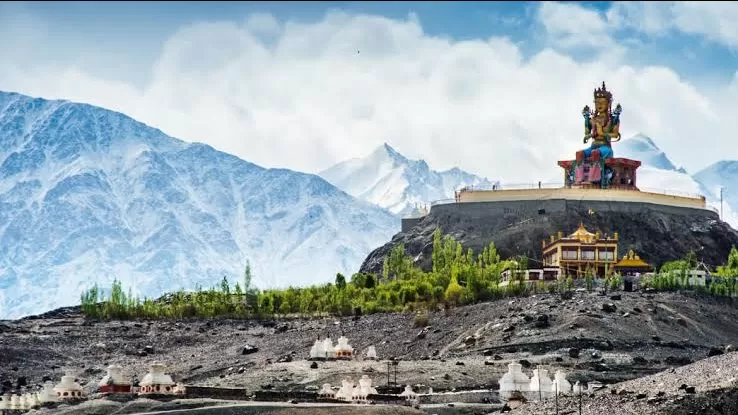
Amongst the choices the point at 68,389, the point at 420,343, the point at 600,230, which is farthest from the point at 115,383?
the point at 600,230

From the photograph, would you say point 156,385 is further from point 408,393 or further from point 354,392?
point 408,393

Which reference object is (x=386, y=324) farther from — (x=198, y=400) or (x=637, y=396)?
(x=637, y=396)

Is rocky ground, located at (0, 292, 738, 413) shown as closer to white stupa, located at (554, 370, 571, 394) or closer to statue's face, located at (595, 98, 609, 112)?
white stupa, located at (554, 370, 571, 394)

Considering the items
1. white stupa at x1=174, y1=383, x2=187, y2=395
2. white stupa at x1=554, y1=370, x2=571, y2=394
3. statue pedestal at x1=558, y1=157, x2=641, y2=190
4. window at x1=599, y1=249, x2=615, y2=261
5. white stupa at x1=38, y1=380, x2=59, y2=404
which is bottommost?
white stupa at x1=38, y1=380, x2=59, y2=404

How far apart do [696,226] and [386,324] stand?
40.6m

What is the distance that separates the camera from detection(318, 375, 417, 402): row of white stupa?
265ft

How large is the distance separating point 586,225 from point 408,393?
6411 centimetres

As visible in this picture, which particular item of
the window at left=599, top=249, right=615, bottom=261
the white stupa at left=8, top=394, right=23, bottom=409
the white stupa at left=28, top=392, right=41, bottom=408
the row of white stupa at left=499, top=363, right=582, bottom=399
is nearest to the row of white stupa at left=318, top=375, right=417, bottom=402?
the row of white stupa at left=499, top=363, right=582, bottom=399

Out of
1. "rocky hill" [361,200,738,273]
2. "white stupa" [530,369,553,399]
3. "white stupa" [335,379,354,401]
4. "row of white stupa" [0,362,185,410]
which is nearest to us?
"row of white stupa" [0,362,185,410]

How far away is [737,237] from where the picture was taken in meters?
153

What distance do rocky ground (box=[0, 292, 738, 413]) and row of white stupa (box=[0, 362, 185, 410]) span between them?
8890 millimetres

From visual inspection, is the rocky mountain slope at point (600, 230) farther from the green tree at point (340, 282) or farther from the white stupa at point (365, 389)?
the white stupa at point (365, 389)

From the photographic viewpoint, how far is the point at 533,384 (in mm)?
83250

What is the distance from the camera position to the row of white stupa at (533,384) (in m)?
82.1
